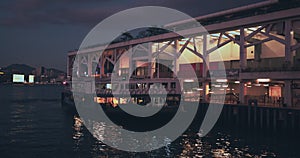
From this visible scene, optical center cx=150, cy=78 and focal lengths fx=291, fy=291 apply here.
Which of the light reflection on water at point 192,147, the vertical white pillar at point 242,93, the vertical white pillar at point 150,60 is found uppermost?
the vertical white pillar at point 150,60

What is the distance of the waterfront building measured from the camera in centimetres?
3713

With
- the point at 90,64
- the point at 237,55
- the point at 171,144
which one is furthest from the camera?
the point at 90,64

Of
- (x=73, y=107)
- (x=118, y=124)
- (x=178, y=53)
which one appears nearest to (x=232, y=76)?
(x=178, y=53)

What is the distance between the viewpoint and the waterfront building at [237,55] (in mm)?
37128

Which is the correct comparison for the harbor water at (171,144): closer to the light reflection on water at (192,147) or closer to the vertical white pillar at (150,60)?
the light reflection on water at (192,147)

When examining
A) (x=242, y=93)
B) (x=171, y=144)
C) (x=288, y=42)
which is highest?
(x=288, y=42)

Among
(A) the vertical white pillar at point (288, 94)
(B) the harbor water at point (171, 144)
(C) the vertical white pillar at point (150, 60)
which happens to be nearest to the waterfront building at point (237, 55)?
(A) the vertical white pillar at point (288, 94)

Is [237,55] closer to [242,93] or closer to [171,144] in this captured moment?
[242,93]

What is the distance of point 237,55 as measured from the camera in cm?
4891

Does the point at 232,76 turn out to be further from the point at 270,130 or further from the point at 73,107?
the point at 73,107

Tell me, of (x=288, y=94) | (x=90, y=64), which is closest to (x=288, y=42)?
(x=288, y=94)

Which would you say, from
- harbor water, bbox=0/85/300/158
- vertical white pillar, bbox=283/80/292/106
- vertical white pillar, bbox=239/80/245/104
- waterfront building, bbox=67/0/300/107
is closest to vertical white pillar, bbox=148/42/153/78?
waterfront building, bbox=67/0/300/107

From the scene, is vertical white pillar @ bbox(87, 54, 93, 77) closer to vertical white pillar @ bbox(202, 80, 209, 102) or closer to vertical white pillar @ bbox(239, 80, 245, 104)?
vertical white pillar @ bbox(202, 80, 209, 102)

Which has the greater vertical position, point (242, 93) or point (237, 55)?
point (237, 55)
